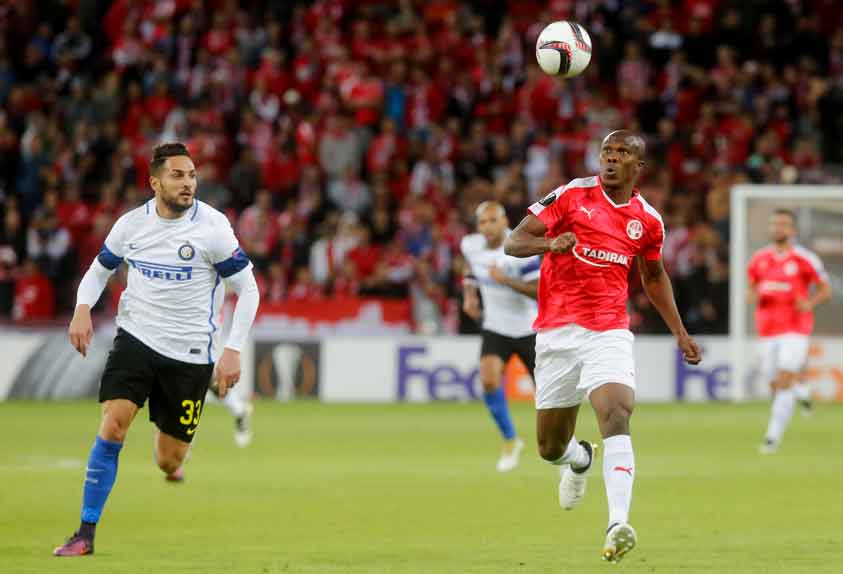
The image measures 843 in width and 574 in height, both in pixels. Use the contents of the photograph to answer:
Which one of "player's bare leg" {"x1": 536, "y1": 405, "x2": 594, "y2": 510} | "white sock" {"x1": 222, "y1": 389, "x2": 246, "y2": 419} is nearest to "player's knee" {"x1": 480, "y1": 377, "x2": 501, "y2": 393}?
"white sock" {"x1": 222, "y1": 389, "x2": 246, "y2": 419}

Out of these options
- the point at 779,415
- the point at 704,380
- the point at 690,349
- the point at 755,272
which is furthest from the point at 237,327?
the point at 704,380

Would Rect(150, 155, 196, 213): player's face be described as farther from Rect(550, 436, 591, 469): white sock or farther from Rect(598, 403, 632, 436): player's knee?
Rect(550, 436, 591, 469): white sock

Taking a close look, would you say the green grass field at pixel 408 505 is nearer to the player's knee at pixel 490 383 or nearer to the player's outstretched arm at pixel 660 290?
the player's knee at pixel 490 383

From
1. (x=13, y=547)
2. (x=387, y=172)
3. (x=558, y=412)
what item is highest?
(x=387, y=172)

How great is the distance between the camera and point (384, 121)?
2691 cm

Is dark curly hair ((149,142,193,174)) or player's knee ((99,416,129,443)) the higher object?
dark curly hair ((149,142,193,174))

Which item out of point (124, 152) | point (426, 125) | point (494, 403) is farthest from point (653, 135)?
point (494, 403)

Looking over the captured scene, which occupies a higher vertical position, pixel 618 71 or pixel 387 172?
pixel 618 71

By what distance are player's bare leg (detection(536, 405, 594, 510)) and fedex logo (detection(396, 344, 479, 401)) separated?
46.0 ft

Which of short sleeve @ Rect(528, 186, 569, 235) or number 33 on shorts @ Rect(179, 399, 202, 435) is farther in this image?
number 33 on shorts @ Rect(179, 399, 202, 435)

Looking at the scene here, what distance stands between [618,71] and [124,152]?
851 centimetres

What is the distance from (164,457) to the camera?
1030cm

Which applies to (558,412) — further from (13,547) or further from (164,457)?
(13,547)

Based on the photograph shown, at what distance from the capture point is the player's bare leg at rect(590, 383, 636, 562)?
26.8 feet
